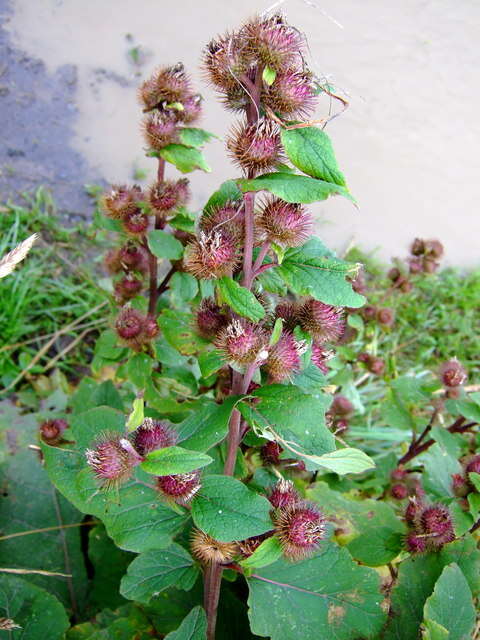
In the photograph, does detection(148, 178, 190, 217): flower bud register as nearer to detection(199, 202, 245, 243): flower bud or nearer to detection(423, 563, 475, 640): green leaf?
detection(199, 202, 245, 243): flower bud

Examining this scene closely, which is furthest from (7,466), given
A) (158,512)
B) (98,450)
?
(98,450)

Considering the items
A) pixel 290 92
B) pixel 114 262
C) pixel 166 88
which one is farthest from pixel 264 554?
pixel 166 88

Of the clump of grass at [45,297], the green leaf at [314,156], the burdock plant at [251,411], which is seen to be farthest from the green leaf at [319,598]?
the clump of grass at [45,297]

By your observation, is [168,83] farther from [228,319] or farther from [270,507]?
[270,507]

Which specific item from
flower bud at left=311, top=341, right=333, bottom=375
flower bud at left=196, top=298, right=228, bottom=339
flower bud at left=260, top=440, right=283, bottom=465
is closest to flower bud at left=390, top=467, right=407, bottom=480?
flower bud at left=260, top=440, right=283, bottom=465

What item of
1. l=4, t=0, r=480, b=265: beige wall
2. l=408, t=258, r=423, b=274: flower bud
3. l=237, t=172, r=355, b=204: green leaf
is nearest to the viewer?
l=237, t=172, r=355, b=204: green leaf

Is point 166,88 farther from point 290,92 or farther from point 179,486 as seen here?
point 179,486
